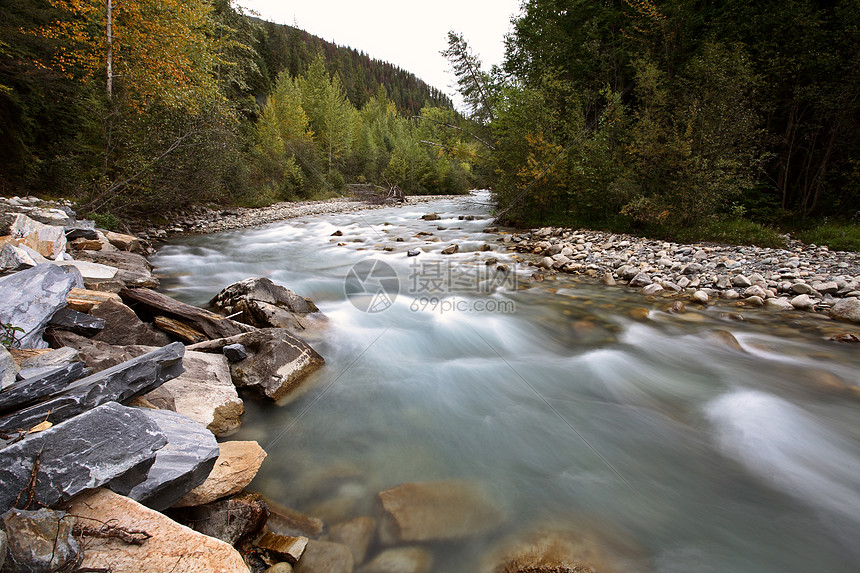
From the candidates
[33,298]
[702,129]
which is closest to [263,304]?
[33,298]

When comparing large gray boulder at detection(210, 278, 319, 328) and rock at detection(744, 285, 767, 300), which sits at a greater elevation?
rock at detection(744, 285, 767, 300)

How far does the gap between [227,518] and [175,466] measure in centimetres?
48

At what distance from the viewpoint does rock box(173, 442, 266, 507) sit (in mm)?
2245

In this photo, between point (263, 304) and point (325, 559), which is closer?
point (325, 559)

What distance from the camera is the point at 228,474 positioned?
96.7 inches

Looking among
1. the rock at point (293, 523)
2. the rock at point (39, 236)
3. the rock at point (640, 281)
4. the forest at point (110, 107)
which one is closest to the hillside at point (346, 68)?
the forest at point (110, 107)

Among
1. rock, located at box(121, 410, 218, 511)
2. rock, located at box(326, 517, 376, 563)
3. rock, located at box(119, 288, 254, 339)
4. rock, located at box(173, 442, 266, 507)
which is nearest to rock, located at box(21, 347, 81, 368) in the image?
rock, located at box(121, 410, 218, 511)

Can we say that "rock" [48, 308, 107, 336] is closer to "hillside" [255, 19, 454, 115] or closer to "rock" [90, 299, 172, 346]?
"rock" [90, 299, 172, 346]

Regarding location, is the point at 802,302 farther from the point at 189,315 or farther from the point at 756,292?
the point at 189,315

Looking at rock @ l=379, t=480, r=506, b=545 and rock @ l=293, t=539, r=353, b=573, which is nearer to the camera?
rock @ l=293, t=539, r=353, b=573

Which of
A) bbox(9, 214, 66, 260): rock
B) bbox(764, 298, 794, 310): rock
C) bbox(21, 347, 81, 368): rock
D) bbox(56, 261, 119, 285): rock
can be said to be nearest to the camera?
bbox(21, 347, 81, 368): rock

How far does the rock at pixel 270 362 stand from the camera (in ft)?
12.5

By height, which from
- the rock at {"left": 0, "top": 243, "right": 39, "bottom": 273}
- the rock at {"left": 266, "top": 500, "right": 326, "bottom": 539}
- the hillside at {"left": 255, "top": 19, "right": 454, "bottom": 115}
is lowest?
the rock at {"left": 266, "top": 500, "right": 326, "bottom": 539}

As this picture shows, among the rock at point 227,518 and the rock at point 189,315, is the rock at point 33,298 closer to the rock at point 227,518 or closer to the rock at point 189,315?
the rock at point 189,315
